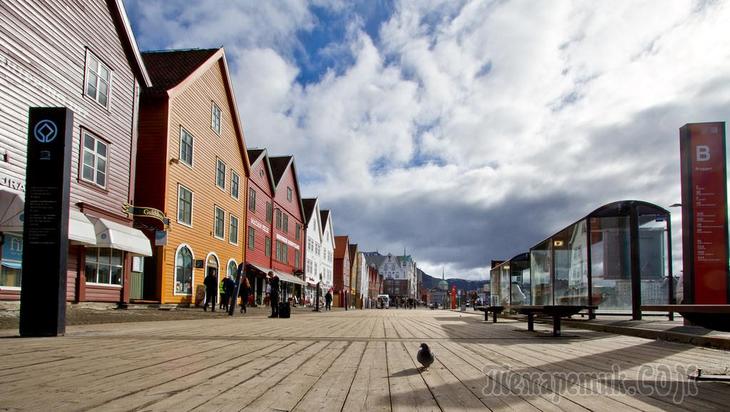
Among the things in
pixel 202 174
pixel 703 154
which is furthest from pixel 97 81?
pixel 703 154

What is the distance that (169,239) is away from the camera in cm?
2197

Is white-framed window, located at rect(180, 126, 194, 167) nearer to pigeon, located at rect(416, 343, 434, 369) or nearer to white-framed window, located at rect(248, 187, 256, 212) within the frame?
white-framed window, located at rect(248, 187, 256, 212)

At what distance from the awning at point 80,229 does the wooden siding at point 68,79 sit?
668mm

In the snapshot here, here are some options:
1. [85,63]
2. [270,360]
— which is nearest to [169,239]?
[85,63]

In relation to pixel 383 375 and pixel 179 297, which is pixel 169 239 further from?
pixel 383 375

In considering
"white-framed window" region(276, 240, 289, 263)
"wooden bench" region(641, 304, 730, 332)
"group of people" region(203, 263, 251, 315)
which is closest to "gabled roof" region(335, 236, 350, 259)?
"white-framed window" region(276, 240, 289, 263)

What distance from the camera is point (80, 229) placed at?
1570cm

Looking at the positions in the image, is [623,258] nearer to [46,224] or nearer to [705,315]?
[705,315]

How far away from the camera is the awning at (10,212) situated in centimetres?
1308

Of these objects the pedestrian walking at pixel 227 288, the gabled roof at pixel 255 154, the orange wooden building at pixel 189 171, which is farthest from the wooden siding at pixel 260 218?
the pedestrian walking at pixel 227 288

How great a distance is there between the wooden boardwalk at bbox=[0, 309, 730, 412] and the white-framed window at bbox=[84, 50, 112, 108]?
39.8 feet

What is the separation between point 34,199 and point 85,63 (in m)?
10.5

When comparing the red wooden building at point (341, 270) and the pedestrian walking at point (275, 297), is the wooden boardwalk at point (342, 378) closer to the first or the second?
the pedestrian walking at point (275, 297)

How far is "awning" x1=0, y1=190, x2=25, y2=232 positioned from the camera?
1308 centimetres
